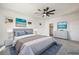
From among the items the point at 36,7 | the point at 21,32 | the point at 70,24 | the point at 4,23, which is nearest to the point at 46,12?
the point at 36,7

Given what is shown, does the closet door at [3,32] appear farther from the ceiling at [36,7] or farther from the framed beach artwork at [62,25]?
the framed beach artwork at [62,25]

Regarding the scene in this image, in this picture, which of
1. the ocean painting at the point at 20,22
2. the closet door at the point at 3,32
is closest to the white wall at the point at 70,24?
the ocean painting at the point at 20,22

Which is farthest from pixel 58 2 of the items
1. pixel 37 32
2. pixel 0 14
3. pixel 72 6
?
pixel 0 14

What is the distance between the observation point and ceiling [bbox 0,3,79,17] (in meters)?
1.67

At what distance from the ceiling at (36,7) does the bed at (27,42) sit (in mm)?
493

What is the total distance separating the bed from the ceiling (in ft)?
1.62

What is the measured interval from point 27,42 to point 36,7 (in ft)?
2.86

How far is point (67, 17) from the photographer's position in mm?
1786

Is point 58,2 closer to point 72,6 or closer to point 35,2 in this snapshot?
point 72,6

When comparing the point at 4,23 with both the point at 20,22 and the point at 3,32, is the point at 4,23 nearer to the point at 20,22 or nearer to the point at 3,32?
the point at 3,32

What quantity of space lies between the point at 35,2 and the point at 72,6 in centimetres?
87

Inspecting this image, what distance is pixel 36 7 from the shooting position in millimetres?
1733

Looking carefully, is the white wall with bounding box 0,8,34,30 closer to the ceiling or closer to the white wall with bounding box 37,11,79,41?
the ceiling

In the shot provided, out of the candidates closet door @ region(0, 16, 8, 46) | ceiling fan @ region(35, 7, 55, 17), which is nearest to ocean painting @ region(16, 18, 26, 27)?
closet door @ region(0, 16, 8, 46)
